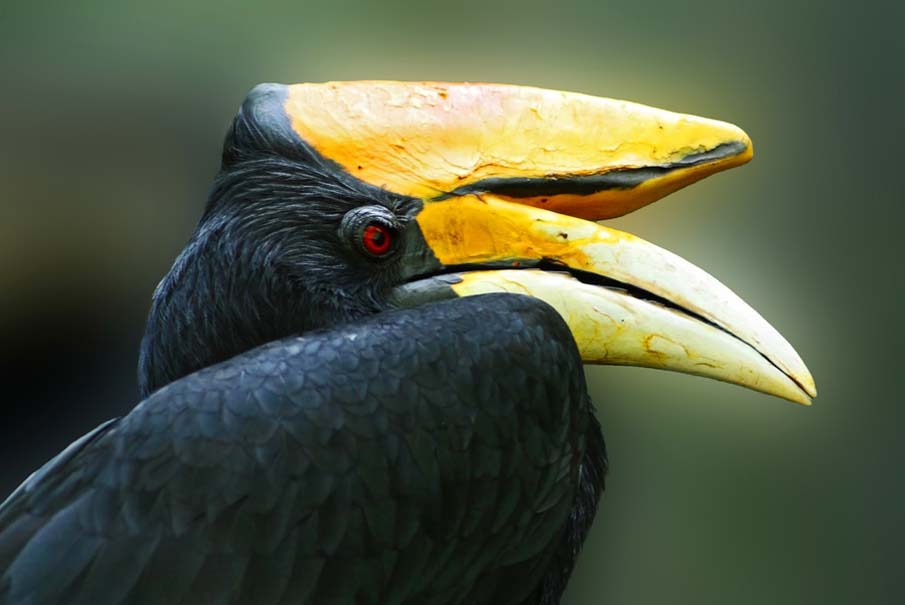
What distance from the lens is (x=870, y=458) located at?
2.50 meters

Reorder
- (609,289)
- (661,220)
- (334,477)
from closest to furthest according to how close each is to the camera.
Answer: (334,477)
(609,289)
(661,220)

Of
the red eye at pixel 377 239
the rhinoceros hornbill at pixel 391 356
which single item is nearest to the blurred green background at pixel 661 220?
the rhinoceros hornbill at pixel 391 356

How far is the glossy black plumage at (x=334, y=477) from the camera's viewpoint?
41.7 inches

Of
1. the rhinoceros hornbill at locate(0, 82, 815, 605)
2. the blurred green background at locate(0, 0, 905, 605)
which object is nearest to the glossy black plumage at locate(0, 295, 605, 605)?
the rhinoceros hornbill at locate(0, 82, 815, 605)

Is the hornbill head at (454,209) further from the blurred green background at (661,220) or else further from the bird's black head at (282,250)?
the blurred green background at (661,220)

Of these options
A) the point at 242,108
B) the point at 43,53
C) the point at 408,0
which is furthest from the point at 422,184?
the point at 43,53

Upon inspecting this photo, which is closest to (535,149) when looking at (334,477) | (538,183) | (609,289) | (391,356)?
(538,183)

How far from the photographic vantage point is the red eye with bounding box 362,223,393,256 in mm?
1336

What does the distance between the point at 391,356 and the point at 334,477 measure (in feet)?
0.53

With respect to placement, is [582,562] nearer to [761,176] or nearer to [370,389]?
[761,176]

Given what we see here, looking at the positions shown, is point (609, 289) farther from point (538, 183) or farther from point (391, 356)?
point (391, 356)

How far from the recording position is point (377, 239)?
4.40ft

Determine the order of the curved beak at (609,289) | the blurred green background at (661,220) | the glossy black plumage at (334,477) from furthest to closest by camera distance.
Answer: the blurred green background at (661,220) → the curved beak at (609,289) → the glossy black plumage at (334,477)

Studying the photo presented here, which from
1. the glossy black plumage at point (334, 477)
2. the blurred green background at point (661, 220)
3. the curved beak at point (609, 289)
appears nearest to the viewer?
the glossy black plumage at point (334, 477)
